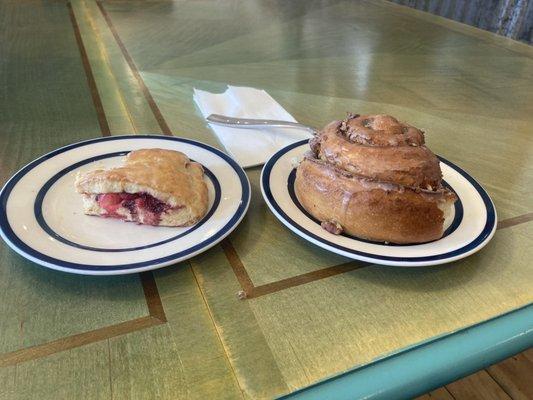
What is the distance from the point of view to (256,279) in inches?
20.3

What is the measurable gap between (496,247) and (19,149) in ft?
2.55

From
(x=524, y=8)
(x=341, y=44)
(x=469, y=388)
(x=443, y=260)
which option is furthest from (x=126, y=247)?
(x=524, y=8)

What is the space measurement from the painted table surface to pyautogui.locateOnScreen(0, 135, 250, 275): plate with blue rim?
3 cm

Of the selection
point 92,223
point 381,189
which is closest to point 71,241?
point 92,223

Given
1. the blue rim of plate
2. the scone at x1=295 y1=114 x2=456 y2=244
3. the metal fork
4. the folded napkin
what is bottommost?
the folded napkin

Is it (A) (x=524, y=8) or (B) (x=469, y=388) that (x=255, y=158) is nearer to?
(B) (x=469, y=388)

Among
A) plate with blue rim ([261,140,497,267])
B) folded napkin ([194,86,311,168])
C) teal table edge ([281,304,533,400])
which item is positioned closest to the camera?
teal table edge ([281,304,533,400])

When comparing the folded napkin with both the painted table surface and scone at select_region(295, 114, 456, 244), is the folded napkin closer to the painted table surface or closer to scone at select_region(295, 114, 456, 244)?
the painted table surface

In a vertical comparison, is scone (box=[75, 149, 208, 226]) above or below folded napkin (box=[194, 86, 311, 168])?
above

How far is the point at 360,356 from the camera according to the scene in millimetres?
428

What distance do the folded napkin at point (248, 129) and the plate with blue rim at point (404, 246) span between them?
0.11 meters

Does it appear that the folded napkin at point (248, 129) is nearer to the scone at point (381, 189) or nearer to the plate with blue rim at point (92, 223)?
the plate with blue rim at point (92, 223)

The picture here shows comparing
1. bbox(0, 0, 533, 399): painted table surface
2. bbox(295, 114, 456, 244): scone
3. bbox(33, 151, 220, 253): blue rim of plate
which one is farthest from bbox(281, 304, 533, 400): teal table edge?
bbox(33, 151, 220, 253): blue rim of plate

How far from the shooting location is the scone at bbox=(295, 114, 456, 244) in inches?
20.8
